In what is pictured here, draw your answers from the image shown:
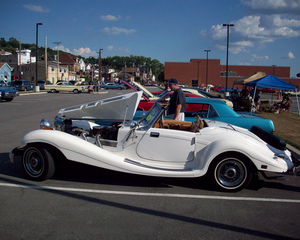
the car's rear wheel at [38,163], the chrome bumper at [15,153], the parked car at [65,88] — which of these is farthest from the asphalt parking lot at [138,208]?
the parked car at [65,88]

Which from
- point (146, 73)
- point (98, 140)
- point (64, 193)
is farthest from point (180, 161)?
point (146, 73)

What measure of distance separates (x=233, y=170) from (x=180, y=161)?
83 centimetres

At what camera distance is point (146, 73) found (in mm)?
169625

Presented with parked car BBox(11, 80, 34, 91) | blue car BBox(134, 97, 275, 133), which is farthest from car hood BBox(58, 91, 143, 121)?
parked car BBox(11, 80, 34, 91)

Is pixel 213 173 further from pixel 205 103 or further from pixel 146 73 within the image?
pixel 146 73

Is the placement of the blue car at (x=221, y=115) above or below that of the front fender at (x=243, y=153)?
above

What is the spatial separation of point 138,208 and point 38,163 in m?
1.94

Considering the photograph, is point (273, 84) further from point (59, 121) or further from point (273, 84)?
point (59, 121)

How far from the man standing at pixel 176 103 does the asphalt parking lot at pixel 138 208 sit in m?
1.75

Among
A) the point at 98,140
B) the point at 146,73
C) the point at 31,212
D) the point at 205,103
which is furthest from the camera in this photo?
the point at 146,73

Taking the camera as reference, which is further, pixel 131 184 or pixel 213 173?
pixel 131 184

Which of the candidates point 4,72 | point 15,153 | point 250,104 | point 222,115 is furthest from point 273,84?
point 4,72

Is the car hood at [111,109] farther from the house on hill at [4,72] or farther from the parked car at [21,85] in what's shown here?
the house on hill at [4,72]

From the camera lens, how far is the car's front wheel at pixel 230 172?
444 centimetres
